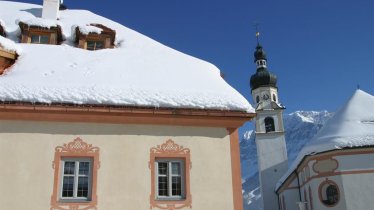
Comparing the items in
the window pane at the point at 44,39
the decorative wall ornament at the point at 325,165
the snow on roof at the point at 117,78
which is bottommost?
the decorative wall ornament at the point at 325,165

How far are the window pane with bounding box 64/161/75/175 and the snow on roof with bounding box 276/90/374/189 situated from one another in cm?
1616

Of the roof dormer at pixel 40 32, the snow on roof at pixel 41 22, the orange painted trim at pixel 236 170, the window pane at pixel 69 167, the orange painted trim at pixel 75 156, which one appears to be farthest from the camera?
the snow on roof at pixel 41 22

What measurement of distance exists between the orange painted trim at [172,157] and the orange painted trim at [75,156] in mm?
1561

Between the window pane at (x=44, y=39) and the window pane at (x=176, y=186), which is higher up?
the window pane at (x=44, y=39)

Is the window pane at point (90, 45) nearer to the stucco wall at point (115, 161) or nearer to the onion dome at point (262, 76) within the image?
the stucco wall at point (115, 161)

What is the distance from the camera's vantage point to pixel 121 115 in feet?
39.3

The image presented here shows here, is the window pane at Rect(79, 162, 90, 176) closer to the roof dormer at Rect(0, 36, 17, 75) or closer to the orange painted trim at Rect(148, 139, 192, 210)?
the orange painted trim at Rect(148, 139, 192, 210)

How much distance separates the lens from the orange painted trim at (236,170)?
1209cm

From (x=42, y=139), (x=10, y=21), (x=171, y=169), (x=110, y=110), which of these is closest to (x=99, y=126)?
(x=110, y=110)

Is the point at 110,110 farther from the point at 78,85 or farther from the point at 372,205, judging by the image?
the point at 372,205

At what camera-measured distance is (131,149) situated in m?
12.0

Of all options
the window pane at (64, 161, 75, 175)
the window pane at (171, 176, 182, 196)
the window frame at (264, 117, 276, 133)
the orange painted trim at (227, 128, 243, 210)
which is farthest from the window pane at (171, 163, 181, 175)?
the window frame at (264, 117, 276, 133)

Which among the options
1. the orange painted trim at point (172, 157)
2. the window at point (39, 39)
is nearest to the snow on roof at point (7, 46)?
the window at point (39, 39)

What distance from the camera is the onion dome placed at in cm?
5034
